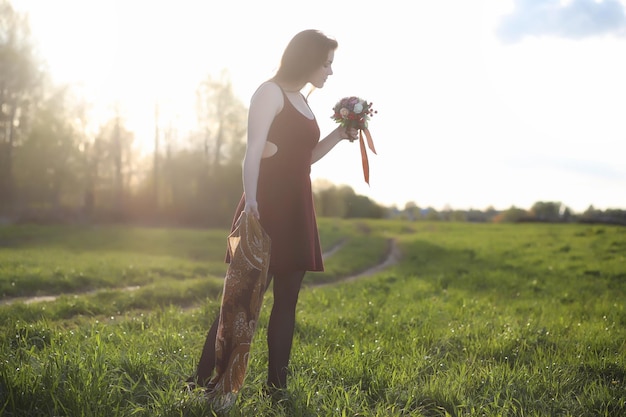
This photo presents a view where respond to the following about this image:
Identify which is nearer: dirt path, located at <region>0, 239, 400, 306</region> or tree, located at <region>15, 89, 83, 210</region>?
dirt path, located at <region>0, 239, 400, 306</region>

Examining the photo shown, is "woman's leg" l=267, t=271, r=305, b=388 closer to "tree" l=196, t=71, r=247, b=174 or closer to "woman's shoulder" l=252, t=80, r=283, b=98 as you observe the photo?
"woman's shoulder" l=252, t=80, r=283, b=98

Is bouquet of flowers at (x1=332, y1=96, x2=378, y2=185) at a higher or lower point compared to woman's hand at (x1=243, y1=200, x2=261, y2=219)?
higher

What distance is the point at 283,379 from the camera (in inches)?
153

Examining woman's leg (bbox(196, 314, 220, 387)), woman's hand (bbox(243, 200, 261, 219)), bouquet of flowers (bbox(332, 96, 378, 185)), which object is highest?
bouquet of flowers (bbox(332, 96, 378, 185))

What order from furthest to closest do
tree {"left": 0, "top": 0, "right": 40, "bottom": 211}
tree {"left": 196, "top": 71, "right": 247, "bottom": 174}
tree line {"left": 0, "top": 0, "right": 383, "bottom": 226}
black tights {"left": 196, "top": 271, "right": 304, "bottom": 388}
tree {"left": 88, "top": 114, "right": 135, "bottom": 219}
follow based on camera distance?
1. tree {"left": 196, "top": 71, "right": 247, "bottom": 174}
2. tree {"left": 88, "top": 114, "right": 135, "bottom": 219}
3. tree line {"left": 0, "top": 0, "right": 383, "bottom": 226}
4. tree {"left": 0, "top": 0, "right": 40, "bottom": 211}
5. black tights {"left": 196, "top": 271, "right": 304, "bottom": 388}

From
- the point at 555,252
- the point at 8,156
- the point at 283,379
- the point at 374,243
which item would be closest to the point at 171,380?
the point at 283,379

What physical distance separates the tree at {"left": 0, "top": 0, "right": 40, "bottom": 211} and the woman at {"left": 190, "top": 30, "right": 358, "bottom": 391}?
28684 millimetres

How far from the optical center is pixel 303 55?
3637 mm

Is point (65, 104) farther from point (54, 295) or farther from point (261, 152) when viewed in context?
point (261, 152)

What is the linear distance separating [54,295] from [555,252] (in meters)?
15.8

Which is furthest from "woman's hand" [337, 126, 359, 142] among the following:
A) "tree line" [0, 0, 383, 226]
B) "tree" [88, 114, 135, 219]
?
"tree" [88, 114, 135, 219]

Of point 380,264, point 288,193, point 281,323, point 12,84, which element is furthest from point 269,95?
point 12,84

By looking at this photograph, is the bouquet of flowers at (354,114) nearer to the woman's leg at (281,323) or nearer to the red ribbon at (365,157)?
the red ribbon at (365,157)

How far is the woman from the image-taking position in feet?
11.7
